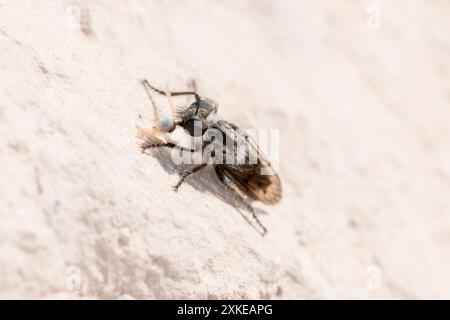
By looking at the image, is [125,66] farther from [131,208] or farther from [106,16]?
[131,208]

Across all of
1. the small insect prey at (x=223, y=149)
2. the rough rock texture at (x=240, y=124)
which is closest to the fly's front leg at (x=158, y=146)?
the small insect prey at (x=223, y=149)

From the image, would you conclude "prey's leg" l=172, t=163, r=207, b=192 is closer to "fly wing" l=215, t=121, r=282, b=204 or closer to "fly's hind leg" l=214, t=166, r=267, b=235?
"fly's hind leg" l=214, t=166, r=267, b=235

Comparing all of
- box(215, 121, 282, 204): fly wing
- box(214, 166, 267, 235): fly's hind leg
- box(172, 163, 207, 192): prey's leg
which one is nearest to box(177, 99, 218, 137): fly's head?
box(215, 121, 282, 204): fly wing

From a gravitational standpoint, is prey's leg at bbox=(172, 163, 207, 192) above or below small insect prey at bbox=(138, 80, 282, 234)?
below

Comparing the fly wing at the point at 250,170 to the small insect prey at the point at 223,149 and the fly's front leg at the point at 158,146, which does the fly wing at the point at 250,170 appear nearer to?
the small insect prey at the point at 223,149
